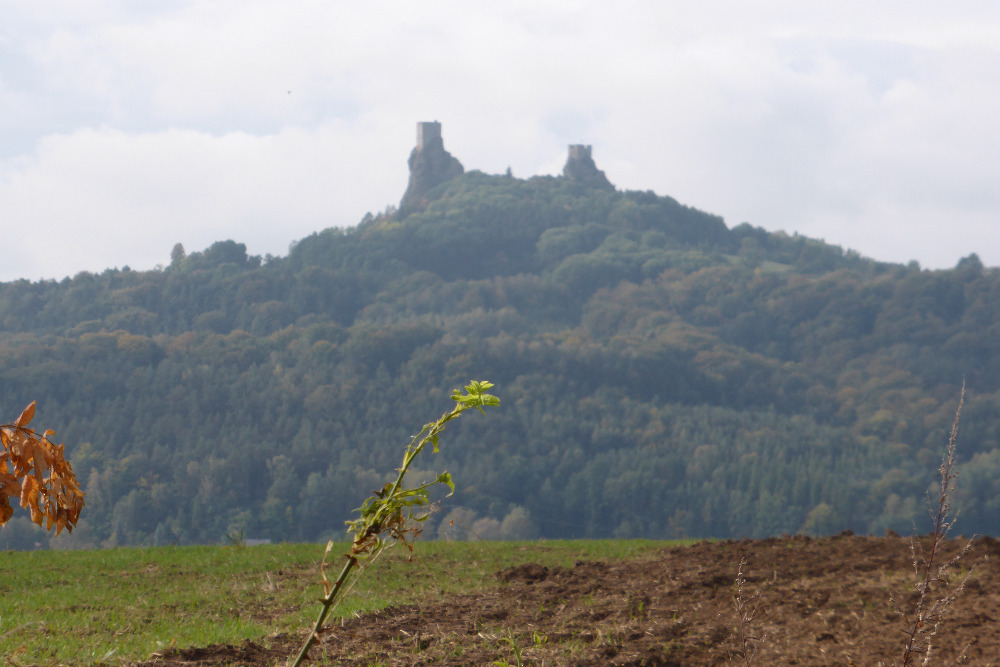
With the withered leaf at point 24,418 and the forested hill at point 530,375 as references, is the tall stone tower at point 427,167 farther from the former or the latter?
the withered leaf at point 24,418

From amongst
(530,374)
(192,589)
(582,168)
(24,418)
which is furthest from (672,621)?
(582,168)

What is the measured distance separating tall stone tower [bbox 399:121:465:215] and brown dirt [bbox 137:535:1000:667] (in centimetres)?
15878

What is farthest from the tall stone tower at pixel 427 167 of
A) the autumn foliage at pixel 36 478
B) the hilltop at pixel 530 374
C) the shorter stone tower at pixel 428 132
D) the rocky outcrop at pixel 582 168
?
the autumn foliage at pixel 36 478

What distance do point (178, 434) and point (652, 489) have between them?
4691 cm

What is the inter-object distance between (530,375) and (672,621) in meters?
97.4

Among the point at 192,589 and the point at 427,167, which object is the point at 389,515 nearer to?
the point at 192,589

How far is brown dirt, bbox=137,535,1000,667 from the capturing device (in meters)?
5.46

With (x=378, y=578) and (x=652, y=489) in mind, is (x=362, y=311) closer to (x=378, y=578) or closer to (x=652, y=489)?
(x=652, y=489)

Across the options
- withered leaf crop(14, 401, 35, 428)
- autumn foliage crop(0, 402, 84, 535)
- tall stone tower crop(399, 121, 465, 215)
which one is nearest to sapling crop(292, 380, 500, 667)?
autumn foliage crop(0, 402, 84, 535)

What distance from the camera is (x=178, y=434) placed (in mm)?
85250

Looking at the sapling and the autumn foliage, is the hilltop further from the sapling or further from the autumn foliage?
the sapling

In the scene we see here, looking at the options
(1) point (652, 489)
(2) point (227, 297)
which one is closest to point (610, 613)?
(1) point (652, 489)

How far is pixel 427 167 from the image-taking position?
558ft

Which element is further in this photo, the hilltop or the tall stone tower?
the tall stone tower
